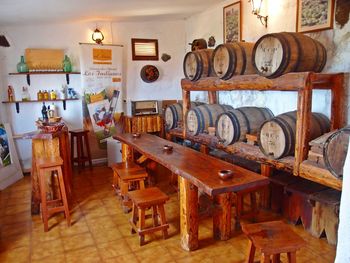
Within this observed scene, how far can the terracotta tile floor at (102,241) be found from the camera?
2646 mm

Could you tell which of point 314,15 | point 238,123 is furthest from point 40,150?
point 314,15

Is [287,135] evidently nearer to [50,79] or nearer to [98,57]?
[98,57]

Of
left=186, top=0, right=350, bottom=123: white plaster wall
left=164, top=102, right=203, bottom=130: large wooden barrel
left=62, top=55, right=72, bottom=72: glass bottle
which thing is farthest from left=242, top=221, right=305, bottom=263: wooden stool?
left=62, top=55, right=72, bottom=72: glass bottle

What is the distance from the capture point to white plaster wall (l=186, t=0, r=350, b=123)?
9.64ft

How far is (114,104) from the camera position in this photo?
555 centimetres

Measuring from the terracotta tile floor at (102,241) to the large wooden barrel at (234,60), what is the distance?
1.62m

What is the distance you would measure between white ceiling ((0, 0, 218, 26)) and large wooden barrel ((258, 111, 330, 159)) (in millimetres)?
2266

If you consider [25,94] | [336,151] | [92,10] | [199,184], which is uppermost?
[92,10]

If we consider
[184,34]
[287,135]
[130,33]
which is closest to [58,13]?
[130,33]

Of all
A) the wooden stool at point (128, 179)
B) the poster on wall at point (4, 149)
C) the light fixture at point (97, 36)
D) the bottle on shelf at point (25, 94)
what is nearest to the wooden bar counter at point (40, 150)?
the wooden stool at point (128, 179)

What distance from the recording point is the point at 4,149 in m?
4.80

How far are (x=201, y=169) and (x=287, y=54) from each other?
1.26 meters

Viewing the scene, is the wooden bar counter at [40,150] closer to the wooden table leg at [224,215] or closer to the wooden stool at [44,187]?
the wooden stool at [44,187]

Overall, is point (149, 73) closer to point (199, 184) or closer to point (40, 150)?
point (40, 150)
